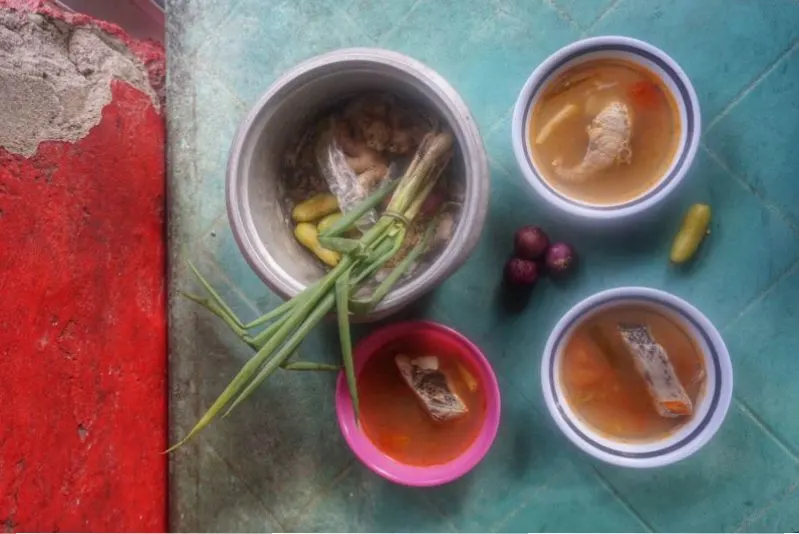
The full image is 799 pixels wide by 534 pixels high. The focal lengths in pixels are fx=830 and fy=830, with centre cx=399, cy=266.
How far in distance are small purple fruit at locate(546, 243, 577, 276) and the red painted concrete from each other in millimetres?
610

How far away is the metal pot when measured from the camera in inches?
38.3

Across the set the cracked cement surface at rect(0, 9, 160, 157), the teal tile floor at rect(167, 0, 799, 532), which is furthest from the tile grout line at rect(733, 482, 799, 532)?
the cracked cement surface at rect(0, 9, 160, 157)

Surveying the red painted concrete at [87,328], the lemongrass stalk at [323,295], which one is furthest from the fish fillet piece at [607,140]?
the red painted concrete at [87,328]

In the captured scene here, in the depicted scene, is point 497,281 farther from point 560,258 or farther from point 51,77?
point 51,77

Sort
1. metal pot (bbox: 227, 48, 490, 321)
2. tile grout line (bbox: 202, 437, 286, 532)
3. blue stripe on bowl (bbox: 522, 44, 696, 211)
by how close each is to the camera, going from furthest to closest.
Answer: tile grout line (bbox: 202, 437, 286, 532), blue stripe on bowl (bbox: 522, 44, 696, 211), metal pot (bbox: 227, 48, 490, 321)

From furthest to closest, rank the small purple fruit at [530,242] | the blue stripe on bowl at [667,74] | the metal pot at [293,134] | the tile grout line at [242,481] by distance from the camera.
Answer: the tile grout line at [242,481] → the small purple fruit at [530,242] → the blue stripe on bowl at [667,74] → the metal pot at [293,134]

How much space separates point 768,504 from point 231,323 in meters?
0.81

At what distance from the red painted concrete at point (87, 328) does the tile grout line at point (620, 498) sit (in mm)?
677

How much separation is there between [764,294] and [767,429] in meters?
0.19

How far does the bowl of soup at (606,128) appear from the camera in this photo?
3.55 feet

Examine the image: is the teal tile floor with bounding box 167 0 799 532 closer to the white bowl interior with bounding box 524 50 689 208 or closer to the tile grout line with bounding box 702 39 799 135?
the tile grout line with bounding box 702 39 799 135

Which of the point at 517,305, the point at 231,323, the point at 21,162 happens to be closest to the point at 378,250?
the point at 231,323

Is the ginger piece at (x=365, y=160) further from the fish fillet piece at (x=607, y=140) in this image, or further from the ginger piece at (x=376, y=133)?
the fish fillet piece at (x=607, y=140)

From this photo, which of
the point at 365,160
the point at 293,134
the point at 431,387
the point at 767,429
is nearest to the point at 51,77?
the point at 293,134
